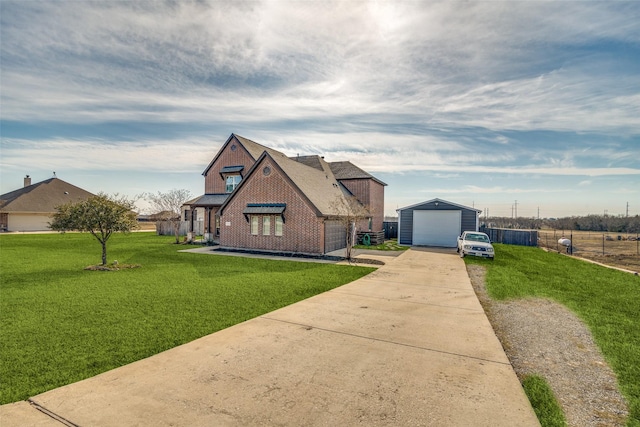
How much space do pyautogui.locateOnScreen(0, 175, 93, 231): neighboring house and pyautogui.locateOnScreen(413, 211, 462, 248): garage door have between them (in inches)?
1504

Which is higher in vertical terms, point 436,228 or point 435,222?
point 435,222

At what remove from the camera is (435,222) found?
2484cm

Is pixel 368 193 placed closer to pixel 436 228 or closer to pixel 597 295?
pixel 436 228

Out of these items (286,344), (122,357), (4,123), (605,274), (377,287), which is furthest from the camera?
(4,123)

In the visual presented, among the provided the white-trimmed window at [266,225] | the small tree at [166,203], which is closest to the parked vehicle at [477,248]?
the white-trimmed window at [266,225]

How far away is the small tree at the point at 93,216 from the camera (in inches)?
505

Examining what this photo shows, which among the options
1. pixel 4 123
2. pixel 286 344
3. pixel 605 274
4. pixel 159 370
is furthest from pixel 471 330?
pixel 4 123

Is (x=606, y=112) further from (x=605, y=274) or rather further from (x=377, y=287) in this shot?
(x=377, y=287)

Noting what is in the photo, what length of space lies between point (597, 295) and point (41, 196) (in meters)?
57.6

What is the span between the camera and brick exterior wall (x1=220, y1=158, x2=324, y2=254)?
55.9 ft

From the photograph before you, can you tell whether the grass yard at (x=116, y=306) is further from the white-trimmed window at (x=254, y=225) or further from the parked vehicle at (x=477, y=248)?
the parked vehicle at (x=477, y=248)

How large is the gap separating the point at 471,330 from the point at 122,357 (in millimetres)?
6464

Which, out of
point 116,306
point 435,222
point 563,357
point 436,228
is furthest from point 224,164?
point 563,357

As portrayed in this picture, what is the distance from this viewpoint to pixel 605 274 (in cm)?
1253
